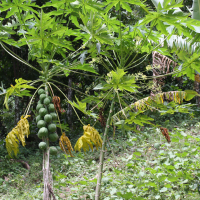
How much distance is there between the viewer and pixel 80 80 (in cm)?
642

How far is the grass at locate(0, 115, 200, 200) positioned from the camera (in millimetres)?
2532

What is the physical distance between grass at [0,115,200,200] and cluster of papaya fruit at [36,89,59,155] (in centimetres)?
53

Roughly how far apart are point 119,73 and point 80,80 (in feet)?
16.7

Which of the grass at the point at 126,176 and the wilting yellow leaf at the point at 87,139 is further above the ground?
the wilting yellow leaf at the point at 87,139

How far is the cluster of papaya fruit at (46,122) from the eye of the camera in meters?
1.48

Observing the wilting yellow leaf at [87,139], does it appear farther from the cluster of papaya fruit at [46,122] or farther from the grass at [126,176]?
the grass at [126,176]

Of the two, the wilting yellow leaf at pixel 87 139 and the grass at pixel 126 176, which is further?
the grass at pixel 126 176

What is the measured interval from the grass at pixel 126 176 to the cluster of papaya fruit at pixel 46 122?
0.53 m

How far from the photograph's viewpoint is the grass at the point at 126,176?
2.53 m

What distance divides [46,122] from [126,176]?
1.95 meters

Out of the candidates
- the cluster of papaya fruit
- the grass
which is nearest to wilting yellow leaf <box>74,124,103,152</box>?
the cluster of papaya fruit

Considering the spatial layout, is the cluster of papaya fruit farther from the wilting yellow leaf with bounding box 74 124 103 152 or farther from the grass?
the grass

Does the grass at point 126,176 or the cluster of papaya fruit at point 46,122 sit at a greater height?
the cluster of papaya fruit at point 46,122

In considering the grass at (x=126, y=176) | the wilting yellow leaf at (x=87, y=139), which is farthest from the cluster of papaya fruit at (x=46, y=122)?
the grass at (x=126, y=176)
